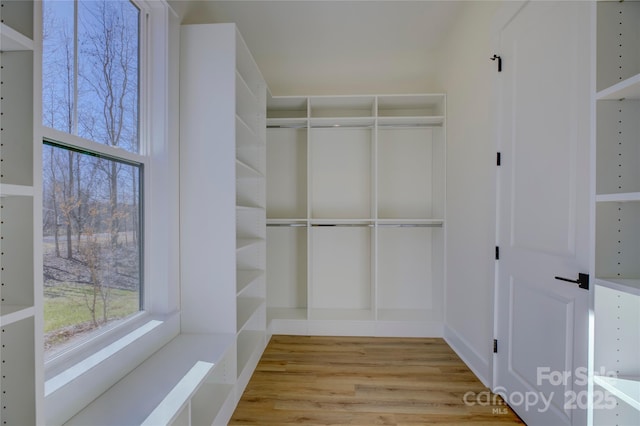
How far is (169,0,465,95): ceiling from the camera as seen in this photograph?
2.47m

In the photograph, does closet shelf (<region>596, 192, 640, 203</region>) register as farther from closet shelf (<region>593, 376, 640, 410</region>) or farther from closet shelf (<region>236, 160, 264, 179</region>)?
closet shelf (<region>236, 160, 264, 179</region>)

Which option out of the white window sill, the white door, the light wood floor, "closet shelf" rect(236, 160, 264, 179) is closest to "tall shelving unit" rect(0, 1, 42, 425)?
→ the white window sill

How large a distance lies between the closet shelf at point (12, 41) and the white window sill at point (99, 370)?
1128mm

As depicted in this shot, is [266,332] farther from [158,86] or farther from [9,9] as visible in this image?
[9,9]

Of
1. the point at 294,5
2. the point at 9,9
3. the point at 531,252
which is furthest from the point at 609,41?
the point at 294,5

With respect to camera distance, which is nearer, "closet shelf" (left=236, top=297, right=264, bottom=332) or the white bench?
the white bench

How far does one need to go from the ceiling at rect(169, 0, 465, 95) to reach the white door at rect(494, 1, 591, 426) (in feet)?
3.16

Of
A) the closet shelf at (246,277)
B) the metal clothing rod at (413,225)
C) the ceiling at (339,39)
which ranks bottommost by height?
the closet shelf at (246,277)

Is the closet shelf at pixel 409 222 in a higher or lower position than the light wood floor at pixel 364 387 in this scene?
higher

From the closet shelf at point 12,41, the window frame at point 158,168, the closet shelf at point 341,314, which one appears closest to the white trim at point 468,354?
the closet shelf at point 341,314

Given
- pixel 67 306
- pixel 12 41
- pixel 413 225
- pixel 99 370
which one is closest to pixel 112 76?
pixel 12 41

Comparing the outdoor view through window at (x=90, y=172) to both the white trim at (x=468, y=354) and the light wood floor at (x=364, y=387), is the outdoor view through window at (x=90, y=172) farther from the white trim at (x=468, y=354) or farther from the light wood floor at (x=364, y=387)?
the white trim at (x=468, y=354)

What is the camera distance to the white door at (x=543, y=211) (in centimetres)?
139

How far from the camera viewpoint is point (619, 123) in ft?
3.68
